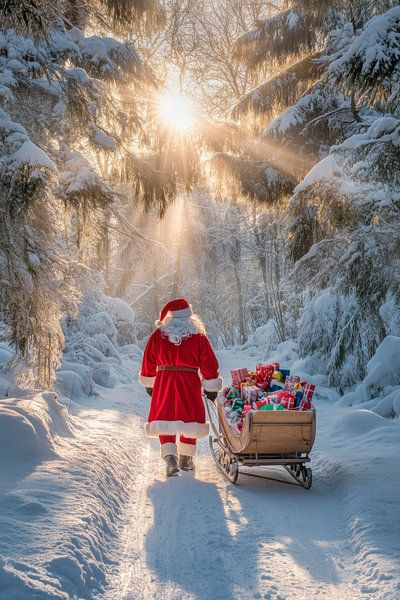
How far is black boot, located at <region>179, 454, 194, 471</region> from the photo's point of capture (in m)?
6.28

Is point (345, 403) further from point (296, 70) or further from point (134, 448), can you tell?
point (296, 70)

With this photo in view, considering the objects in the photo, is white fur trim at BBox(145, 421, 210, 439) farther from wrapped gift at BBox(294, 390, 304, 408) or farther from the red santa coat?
wrapped gift at BBox(294, 390, 304, 408)

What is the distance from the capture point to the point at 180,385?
20.7 feet

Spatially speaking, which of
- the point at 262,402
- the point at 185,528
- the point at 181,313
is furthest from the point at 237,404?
the point at 185,528

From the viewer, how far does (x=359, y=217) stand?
618 centimetres

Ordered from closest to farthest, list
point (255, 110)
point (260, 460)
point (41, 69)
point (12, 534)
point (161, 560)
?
point (12, 534) < point (161, 560) < point (260, 460) < point (41, 69) < point (255, 110)

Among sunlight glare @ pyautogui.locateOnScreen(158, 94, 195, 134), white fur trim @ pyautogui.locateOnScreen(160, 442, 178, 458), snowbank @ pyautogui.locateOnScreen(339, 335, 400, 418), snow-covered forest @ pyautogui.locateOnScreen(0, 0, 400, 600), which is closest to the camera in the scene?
snow-covered forest @ pyautogui.locateOnScreen(0, 0, 400, 600)

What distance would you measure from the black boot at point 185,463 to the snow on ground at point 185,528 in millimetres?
139

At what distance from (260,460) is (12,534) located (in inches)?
115

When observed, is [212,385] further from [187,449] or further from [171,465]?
[171,465]

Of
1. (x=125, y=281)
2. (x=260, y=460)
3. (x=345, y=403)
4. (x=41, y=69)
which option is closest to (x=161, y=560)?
(x=260, y=460)

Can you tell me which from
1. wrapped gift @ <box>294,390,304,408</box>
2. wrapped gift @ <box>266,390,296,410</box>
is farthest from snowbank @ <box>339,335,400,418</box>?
wrapped gift @ <box>266,390,296,410</box>

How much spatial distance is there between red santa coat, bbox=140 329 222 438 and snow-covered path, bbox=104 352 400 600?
0.62 meters

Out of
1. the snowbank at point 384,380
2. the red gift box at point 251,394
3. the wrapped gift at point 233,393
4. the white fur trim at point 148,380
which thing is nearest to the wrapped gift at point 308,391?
the red gift box at point 251,394
